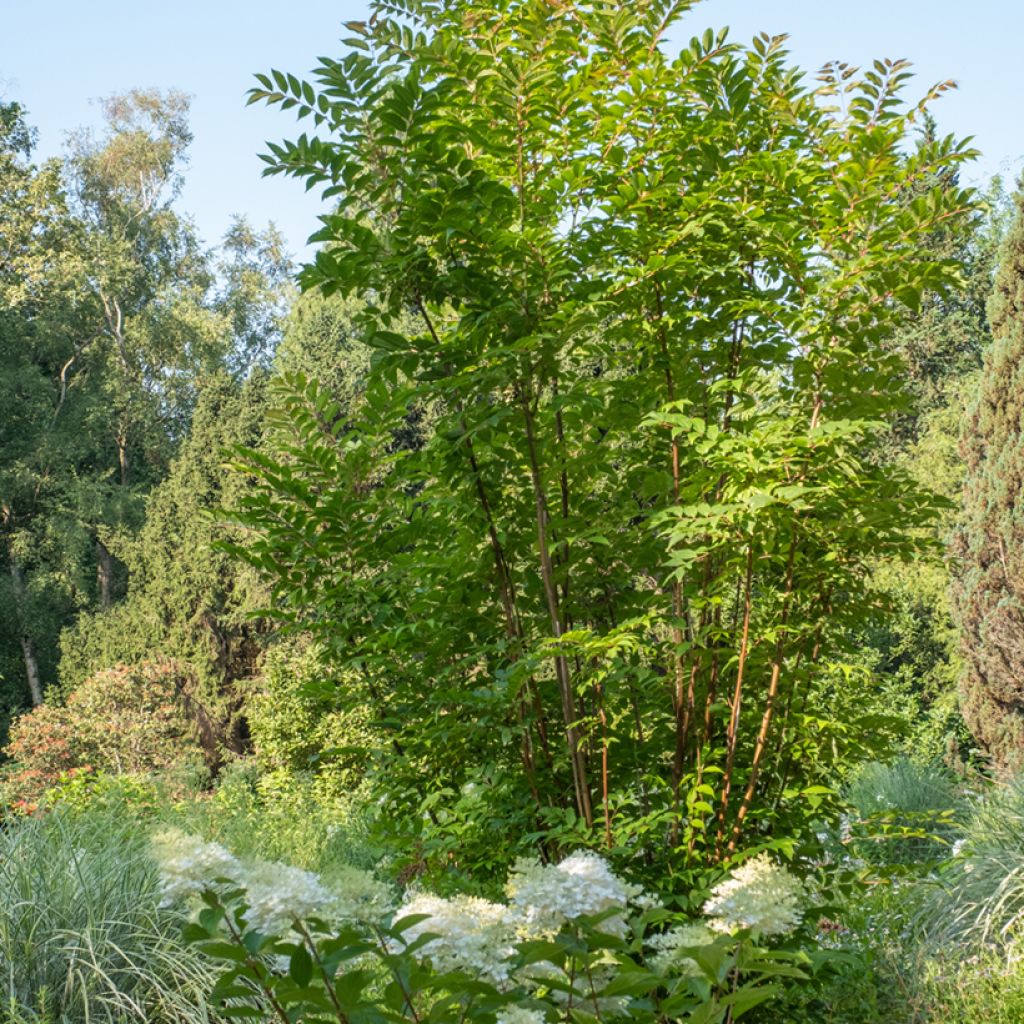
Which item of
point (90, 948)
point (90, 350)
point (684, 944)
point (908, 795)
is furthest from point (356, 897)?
point (90, 350)

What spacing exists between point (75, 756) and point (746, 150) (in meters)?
12.8

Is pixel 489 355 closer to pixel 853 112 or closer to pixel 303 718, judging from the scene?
pixel 853 112

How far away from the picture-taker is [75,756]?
12.8m

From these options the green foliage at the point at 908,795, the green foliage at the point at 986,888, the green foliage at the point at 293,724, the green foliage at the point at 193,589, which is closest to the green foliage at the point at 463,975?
the green foliage at the point at 986,888

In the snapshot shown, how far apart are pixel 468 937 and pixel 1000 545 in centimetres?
823

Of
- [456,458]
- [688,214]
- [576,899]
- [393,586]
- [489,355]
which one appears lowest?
[576,899]

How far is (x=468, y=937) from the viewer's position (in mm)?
1265

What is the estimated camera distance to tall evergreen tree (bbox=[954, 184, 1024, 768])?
810 centimetres

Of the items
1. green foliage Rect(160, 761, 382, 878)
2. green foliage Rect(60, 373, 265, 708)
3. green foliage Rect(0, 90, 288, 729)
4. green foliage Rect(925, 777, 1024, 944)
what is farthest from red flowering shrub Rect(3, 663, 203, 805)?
green foliage Rect(925, 777, 1024, 944)

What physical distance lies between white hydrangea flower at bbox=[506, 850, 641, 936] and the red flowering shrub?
39.9 ft

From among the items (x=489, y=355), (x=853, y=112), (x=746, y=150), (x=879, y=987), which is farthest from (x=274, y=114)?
(x=879, y=987)

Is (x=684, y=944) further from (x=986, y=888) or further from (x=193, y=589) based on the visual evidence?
(x=193, y=589)

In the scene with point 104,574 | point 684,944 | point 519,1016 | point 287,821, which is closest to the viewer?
point 519,1016

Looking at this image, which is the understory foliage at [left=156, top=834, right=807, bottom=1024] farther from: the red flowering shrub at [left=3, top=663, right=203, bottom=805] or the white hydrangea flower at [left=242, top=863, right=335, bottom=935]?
the red flowering shrub at [left=3, top=663, right=203, bottom=805]
